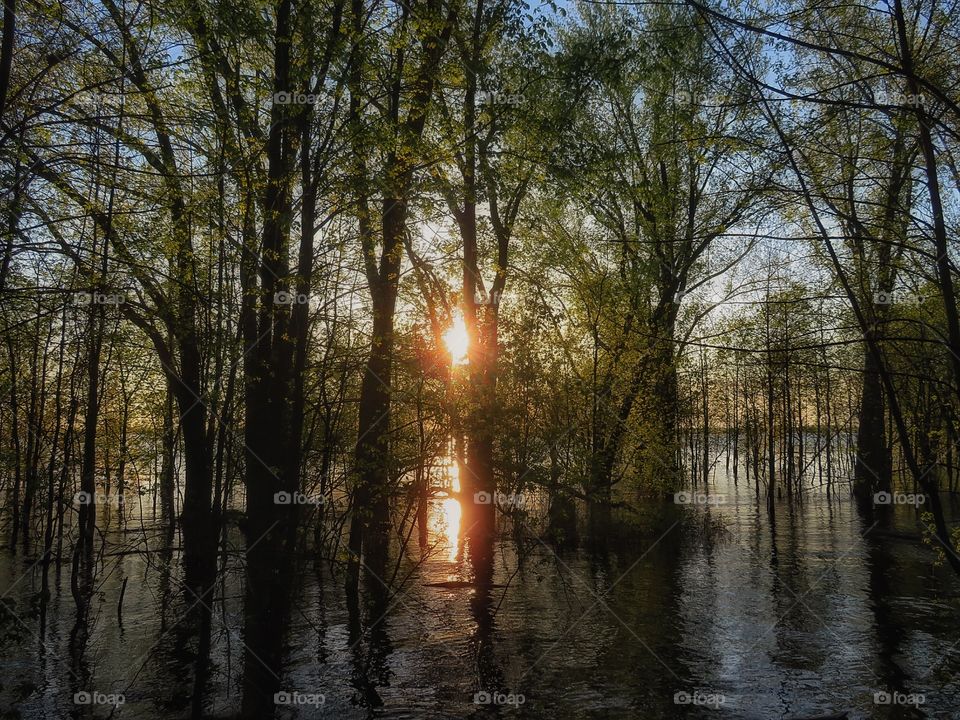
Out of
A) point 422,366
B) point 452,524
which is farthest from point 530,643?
point 452,524

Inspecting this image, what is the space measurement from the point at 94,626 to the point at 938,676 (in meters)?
13.1

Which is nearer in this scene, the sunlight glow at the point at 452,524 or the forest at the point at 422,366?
the forest at the point at 422,366

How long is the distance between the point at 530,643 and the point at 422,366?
4.94m

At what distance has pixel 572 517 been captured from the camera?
2217 centimetres

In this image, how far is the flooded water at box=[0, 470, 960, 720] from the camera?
9320 millimetres

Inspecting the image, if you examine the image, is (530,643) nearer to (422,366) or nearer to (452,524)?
(422,366)

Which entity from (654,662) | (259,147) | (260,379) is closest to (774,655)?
(654,662)

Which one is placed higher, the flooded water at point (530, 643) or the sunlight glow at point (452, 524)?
the sunlight glow at point (452, 524)

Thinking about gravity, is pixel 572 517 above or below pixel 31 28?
below

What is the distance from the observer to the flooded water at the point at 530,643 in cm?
932

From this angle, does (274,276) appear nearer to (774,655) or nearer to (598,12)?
(774,655)

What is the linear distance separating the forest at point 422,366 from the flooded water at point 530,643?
8 cm

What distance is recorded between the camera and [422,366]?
12727mm

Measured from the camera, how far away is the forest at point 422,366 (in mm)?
8227
